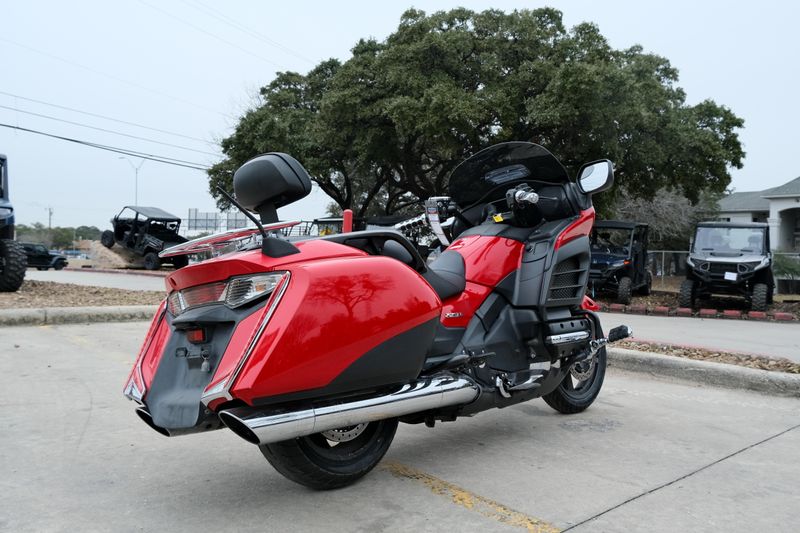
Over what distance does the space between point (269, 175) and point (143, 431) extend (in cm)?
213

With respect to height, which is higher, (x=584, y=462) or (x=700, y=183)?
(x=700, y=183)

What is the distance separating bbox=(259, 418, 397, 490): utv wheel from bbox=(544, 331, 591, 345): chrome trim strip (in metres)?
1.18

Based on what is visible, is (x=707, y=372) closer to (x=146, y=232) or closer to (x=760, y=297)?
(x=760, y=297)

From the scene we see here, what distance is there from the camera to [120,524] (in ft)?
8.88

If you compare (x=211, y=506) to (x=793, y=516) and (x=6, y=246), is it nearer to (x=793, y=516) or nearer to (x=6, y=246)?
(x=793, y=516)

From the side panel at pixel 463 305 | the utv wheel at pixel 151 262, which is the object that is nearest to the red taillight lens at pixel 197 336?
the side panel at pixel 463 305

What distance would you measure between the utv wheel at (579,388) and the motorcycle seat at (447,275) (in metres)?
1.23

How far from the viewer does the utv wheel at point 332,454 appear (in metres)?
2.85

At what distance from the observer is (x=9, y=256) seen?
1152cm

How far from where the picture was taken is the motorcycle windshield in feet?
13.6

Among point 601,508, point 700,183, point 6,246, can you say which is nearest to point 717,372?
point 601,508

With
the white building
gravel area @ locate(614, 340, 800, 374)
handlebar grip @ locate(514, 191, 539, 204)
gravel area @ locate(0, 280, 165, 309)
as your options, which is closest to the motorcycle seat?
handlebar grip @ locate(514, 191, 539, 204)

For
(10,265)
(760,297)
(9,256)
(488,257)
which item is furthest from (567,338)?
(760,297)

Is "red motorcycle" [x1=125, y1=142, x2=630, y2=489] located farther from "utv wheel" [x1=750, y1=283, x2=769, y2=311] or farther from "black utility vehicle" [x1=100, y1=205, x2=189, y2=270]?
"black utility vehicle" [x1=100, y1=205, x2=189, y2=270]
